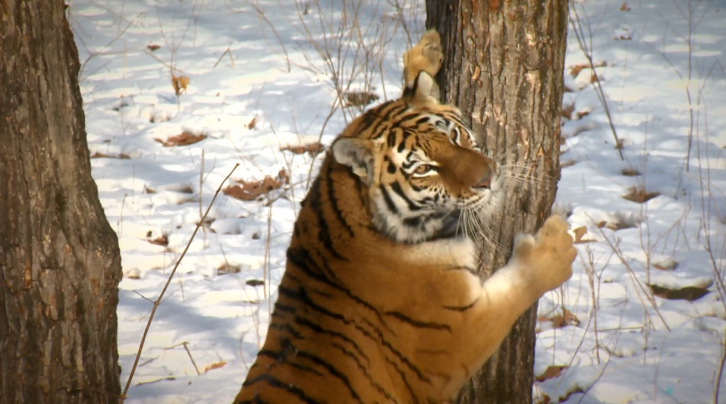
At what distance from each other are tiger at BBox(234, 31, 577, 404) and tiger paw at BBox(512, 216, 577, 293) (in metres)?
0.04

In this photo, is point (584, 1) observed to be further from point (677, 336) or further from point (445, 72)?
point (445, 72)

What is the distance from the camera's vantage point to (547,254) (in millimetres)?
2445

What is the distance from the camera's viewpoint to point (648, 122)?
218 inches

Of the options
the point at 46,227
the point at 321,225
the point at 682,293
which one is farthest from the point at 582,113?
the point at 46,227

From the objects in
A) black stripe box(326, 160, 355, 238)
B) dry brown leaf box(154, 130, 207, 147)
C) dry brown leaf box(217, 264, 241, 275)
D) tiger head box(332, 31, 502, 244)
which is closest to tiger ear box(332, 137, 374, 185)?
tiger head box(332, 31, 502, 244)

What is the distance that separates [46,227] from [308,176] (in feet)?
8.44

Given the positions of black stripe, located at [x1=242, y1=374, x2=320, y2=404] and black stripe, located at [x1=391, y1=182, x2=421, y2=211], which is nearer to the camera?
black stripe, located at [x1=242, y1=374, x2=320, y2=404]

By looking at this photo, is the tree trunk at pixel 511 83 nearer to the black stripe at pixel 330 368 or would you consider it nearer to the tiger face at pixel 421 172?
the tiger face at pixel 421 172

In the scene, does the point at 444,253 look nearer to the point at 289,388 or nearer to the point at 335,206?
the point at 335,206

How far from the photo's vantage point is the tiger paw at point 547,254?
2.40m

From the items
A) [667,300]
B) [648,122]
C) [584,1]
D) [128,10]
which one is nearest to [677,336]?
[667,300]

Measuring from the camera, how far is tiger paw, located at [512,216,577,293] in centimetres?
240

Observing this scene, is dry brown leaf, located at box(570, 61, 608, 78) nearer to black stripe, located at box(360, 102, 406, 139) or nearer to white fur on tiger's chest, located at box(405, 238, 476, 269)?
black stripe, located at box(360, 102, 406, 139)

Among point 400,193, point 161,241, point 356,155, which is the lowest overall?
point 161,241
